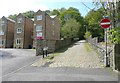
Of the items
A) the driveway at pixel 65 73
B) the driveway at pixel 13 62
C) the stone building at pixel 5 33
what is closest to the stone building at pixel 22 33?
the stone building at pixel 5 33

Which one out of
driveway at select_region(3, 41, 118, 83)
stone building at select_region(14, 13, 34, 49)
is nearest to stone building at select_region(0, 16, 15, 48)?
stone building at select_region(14, 13, 34, 49)

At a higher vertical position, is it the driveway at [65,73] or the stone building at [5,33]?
the stone building at [5,33]

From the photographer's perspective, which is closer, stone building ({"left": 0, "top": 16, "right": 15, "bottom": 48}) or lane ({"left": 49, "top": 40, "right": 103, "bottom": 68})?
lane ({"left": 49, "top": 40, "right": 103, "bottom": 68})

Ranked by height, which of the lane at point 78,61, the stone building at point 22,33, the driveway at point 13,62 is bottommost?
the driveway at point 13,62

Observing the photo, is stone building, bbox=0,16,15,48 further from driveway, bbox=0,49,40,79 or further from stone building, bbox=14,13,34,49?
driveway, bbox=0,49,40,79

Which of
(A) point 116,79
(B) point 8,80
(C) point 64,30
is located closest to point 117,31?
(A) point 116,79

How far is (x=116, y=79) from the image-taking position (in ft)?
27.4

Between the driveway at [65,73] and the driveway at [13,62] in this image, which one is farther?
the driveway at [13,62]

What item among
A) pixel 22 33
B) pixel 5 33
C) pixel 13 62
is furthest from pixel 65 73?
pixel 5 33

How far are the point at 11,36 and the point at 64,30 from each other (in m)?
17.4

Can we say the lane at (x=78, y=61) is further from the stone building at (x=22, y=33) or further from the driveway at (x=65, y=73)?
the stone building at (x=22, y=33)

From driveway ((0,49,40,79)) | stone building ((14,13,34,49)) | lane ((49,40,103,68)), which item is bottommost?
driveway ((0,49,40,79))

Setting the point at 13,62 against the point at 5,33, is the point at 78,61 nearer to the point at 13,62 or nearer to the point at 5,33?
the point at 13,62

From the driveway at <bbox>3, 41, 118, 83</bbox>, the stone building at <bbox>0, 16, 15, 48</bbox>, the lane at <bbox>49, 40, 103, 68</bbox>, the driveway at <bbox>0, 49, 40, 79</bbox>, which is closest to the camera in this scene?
the driveway at <bbox>3, 41, 118, 83</bbox>
